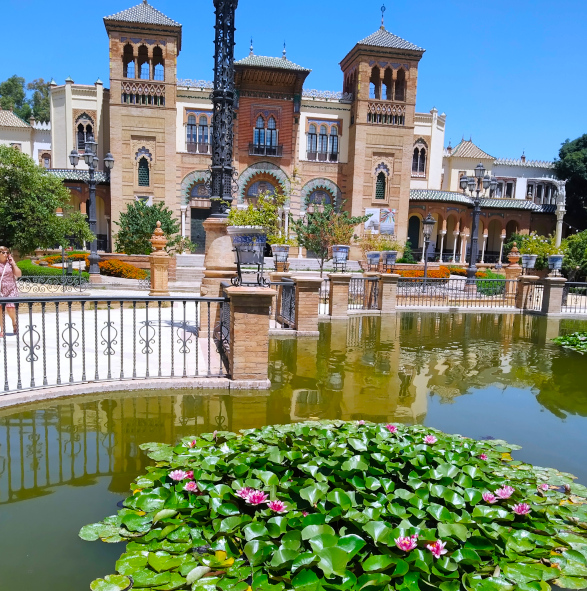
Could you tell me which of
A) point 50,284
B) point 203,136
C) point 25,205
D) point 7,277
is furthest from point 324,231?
point 7,277

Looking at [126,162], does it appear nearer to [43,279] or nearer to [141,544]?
[43,279]

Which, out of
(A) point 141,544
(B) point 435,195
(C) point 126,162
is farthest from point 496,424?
(B) point 435,195

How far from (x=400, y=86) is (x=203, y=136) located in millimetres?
13678

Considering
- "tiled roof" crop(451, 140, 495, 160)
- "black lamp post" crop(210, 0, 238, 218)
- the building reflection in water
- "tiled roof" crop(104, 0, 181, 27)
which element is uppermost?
"tiled roof" crop(104, 0, 181, 27)

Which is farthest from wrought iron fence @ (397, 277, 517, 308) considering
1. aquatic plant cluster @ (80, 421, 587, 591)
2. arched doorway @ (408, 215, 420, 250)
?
arched doorway @ (408, 215, 420, 250)

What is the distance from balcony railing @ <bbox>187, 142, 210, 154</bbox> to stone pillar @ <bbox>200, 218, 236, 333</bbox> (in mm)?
25635

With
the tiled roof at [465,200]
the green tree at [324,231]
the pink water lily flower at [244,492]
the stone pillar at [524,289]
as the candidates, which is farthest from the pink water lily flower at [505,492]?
the tiled roof at [465,200]

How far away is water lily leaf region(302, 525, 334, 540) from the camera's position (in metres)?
2.71

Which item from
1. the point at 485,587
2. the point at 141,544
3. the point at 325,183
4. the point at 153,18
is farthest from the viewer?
the point at 325,183

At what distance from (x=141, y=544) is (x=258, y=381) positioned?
323 cm

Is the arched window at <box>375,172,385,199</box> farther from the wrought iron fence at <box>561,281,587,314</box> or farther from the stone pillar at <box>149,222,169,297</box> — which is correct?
the stone pillar at <box>149,222,169,297</box>

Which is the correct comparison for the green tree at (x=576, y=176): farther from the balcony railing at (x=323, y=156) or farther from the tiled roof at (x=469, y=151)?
the balcony railing at (x=323, y=156)

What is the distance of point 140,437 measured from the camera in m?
4.52

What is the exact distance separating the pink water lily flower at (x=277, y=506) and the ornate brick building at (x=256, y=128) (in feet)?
101
